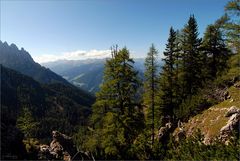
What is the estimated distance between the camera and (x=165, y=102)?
1617 inches

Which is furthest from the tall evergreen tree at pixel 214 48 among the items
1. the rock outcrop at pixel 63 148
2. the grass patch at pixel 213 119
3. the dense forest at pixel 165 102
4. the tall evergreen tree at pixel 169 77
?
the rock outcrop at pixel 63 148

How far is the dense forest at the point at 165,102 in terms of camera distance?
17.9 m

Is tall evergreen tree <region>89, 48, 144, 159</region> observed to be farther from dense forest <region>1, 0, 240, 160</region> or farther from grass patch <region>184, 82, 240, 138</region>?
grass patch <region>184, 82, 240, 138</region>

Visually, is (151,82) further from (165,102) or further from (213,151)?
(213,151)

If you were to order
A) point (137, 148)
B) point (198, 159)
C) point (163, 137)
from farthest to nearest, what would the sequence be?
point (163, 137)
point (137, 148)
point (198, 159)

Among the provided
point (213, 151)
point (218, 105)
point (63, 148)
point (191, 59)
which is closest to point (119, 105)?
point (63, 148)

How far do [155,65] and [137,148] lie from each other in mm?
11709

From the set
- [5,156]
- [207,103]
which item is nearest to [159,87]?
[207,103]

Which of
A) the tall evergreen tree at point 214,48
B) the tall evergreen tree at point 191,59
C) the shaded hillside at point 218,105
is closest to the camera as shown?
the shaded hillside at point 218,105

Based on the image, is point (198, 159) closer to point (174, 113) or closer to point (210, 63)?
point (174, 113)

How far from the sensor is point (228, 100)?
3341 centimetres

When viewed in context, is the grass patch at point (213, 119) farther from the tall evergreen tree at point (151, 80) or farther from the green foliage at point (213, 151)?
the green foliage at point (213, 151)

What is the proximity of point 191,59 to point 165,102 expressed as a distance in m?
8.71

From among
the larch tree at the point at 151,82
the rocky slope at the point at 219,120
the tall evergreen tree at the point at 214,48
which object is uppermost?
the tall evergreen tree at the point at 214,48
